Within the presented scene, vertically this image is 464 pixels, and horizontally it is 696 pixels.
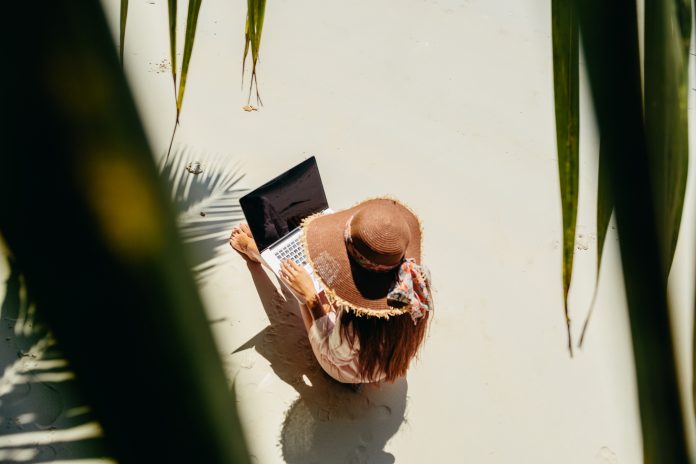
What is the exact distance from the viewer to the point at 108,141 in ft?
7.93

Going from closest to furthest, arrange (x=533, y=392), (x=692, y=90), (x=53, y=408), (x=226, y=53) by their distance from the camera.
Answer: (x=53, y=408) → (x=533, y=392) → (x=226, y=53) → (x=692, y=90)

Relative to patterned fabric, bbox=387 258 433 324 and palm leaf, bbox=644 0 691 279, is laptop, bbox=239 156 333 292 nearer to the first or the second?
patterned fabric, bbox=387 258 433 324

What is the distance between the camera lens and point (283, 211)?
2.12m

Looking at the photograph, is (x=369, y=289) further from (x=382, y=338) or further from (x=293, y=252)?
(x=293, y=252)

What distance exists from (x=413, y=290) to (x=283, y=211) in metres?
0.72

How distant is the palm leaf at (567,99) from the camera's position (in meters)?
0.45

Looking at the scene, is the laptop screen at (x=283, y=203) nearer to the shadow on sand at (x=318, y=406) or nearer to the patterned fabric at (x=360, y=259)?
the shadow on sand at (x=318, y=406)

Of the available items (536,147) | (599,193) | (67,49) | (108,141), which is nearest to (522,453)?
(536,147)

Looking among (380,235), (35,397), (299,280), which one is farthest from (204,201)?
(380,235)

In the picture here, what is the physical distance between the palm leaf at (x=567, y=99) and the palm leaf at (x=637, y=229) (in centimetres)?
10

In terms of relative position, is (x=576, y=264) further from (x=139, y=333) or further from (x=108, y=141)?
(x=108, y=141)

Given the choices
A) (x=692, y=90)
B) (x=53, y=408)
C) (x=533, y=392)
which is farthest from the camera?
(x=692, y=90)

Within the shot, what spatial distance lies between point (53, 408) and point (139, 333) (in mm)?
401

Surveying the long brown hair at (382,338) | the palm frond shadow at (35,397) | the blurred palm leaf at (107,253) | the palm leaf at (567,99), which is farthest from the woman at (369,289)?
the palm leaf at (567,99)
